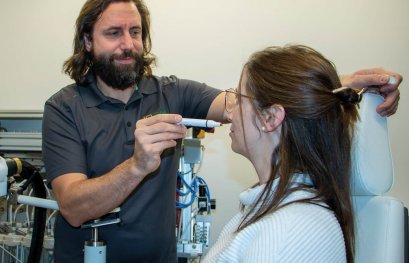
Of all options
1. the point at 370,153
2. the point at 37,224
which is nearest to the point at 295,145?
the point at 370,153

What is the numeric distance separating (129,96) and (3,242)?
57.4 inches

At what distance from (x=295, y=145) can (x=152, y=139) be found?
40cm

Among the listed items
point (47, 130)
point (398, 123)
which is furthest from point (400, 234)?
point (398, 123)

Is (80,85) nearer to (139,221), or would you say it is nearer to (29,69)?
(139,221)

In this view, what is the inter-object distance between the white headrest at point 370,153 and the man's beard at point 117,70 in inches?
34.0

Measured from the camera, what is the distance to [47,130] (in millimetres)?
1338

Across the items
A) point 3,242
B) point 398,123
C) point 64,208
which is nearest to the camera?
point 64,208

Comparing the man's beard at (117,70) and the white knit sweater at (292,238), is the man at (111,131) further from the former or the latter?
the white knit sweater at (292,238)

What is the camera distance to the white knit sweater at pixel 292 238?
0.73 metres

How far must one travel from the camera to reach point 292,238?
0.73 meters

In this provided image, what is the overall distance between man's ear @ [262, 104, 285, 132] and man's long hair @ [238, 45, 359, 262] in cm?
1

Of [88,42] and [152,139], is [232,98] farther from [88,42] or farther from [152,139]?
[88,42]

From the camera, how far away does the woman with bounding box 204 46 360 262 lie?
0.80 meters

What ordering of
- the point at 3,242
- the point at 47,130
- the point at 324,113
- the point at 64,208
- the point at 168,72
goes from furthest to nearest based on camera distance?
the point at 168,72, the point at 3,242, the point at 47,130, the point at 64,208, the point at 324,113
